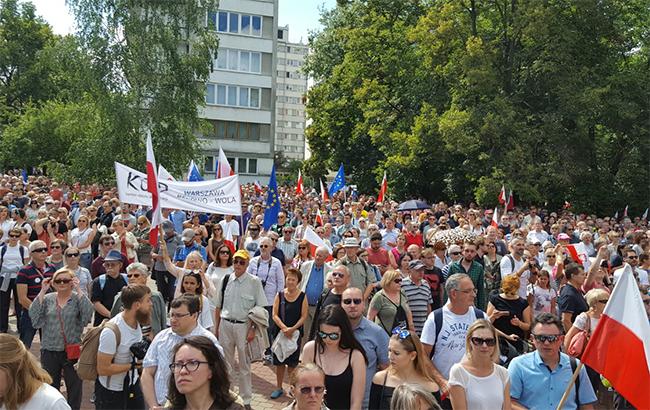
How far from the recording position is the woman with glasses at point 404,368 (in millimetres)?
4637

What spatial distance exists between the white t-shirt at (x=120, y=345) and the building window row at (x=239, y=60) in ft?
158

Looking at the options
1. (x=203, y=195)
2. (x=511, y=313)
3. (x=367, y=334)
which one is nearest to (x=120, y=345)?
(x=367, y=334)

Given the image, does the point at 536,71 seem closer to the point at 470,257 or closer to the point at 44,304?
the point at 470,257

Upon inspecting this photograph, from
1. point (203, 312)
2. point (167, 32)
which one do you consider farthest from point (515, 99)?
point (203, 312)

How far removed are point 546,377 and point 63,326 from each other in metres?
4.29

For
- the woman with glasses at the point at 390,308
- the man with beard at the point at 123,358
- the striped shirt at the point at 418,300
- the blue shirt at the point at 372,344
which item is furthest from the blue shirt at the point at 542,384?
the man with beard at the point at 123,358

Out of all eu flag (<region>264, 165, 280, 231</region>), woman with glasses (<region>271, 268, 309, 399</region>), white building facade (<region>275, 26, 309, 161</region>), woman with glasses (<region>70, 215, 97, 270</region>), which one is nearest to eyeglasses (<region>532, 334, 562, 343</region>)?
woman with glasses (<region>271, 268, 309, 399</region>)

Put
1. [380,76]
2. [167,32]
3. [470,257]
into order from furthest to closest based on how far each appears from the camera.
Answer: [380,76] < [167,32] < [470,257]

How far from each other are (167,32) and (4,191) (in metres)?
14.0

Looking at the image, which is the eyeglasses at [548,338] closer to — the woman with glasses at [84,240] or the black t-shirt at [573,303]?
the black t-shirt at [573,303]

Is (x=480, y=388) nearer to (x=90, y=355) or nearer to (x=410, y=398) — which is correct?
(x=410, y=398)

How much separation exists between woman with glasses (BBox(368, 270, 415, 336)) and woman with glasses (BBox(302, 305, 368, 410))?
5.65ft

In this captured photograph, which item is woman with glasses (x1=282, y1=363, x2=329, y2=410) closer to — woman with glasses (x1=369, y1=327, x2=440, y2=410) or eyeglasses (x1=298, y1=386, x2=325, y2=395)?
eyeglasses (x1=298, y1=386, x2=325, y2=395)

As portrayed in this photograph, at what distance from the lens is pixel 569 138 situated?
2794 cm
